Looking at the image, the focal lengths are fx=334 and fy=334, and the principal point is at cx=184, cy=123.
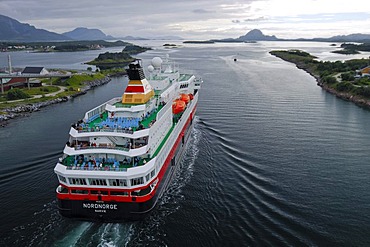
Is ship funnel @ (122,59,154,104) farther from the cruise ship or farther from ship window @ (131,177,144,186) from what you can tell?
ship window @ (131,177,144,186)

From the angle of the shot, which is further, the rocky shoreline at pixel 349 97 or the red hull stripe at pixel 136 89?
the rocky shoreline at pixel 349 97

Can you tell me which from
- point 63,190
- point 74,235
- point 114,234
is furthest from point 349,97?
point 74,235

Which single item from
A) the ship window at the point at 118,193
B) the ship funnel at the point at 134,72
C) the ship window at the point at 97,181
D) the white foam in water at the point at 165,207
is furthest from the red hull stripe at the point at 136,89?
the ship window at the point at 118,193

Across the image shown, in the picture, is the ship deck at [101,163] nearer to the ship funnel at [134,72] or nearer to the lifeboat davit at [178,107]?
the ship funnel at [134,72]

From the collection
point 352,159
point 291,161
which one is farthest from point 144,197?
point 352,159

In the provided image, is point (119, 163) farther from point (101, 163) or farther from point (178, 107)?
point (178, 107)

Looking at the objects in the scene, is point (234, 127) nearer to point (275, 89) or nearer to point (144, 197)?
point (144, 197)

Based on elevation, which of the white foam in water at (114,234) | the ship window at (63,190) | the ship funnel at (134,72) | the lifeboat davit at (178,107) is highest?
the ship funnel at (134,72)
